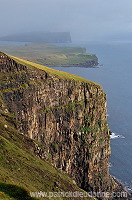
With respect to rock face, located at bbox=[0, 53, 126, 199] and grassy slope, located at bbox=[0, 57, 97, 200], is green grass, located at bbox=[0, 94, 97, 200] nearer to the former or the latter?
grassy slope, located at bbox=[0, 57, 97, 200]

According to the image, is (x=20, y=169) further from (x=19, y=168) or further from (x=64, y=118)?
(x=64, y=118)

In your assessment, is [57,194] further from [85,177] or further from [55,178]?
[85,177]

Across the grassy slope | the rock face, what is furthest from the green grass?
the rock face

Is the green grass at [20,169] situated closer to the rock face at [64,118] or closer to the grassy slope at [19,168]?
the grassy slope at [19,168]

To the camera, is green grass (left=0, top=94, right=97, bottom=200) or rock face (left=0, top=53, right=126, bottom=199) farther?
rock face (left=0, top=53, right=126, bottom=199)

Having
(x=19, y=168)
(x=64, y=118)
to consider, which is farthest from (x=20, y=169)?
(x=64, y=118)

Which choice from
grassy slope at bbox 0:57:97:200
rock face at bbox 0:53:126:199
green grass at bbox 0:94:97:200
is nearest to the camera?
green grass at bbox 0:94:97:200

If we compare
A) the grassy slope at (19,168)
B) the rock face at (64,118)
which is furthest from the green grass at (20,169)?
the rock face at (64,118)
